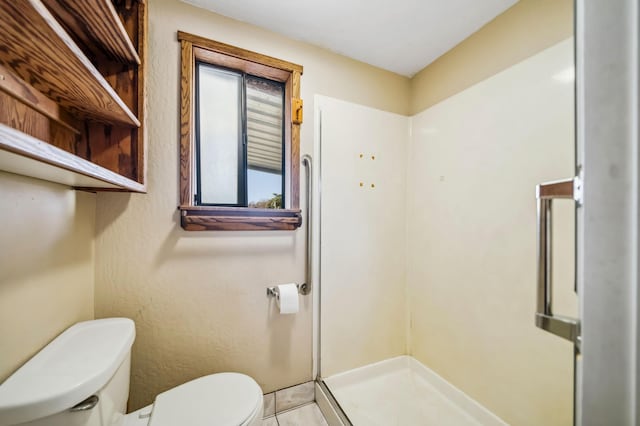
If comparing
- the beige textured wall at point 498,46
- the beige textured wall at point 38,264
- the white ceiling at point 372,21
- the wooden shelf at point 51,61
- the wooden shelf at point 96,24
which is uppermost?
the white ceiling at point 372,21

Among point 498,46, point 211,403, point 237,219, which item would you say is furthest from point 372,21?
point 211,403

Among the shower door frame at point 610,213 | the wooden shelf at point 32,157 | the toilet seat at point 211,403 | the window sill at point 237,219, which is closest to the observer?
the shower door frame at point 610,213

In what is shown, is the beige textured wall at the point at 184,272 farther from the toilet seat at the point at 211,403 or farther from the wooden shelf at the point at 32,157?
the wooden shelf at the point at 32,157

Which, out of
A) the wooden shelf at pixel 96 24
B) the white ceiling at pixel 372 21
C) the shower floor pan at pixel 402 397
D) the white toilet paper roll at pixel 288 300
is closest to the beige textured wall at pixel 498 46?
the white ceiling at pixel 372 21

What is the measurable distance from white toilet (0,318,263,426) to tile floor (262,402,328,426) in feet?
1.44

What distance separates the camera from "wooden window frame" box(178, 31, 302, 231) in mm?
1229

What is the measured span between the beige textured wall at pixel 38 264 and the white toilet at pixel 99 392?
2.6 inches

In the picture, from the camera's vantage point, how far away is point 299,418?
136 cm

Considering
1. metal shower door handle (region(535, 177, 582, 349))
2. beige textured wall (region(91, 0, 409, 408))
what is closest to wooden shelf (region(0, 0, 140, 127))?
beige textured wall (region(91, 0, 409, 408))

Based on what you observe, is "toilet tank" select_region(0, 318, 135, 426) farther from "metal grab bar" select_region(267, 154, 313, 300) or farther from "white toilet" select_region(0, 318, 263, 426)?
"metal grab bar" select_region(267, 154, 313, 300)

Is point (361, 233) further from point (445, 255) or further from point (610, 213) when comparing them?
point (610, 213)

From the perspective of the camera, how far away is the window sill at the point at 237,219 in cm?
123

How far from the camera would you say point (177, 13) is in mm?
1229

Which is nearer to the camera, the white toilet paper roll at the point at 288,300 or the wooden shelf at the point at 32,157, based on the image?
the wooden shelf at the point at 32,157
